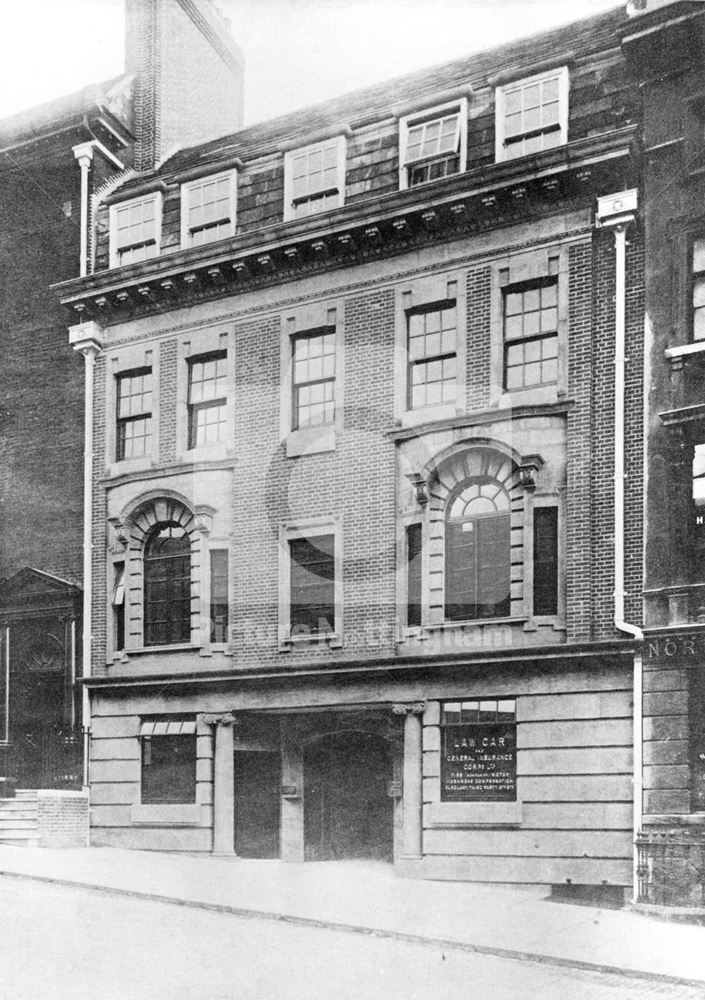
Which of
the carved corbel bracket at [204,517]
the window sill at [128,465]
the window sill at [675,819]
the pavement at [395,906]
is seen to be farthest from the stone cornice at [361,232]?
the pavement at [395,906]

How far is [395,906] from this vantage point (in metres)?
13.1

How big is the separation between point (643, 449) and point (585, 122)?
436cm

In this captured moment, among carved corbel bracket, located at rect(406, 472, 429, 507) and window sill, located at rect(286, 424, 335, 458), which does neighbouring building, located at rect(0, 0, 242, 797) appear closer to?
window sill, located at rect(286, 424, 335, 458)

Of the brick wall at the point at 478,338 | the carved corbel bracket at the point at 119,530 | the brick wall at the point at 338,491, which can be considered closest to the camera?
the brick wall at the point at 478,338

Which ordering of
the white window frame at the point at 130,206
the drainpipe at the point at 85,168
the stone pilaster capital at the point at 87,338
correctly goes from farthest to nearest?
1. the drainpipe at the point at 85,168
2. the white window frame at the point at 130,206
3. the stone pilaster capital at the point at 87,338

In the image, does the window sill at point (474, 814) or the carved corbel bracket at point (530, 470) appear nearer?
the window sill at point (474, 814)

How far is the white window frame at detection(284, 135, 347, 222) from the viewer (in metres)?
16.5

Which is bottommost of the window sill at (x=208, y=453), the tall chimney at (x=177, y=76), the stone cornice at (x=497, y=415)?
the window sill at (x=208, y=453)

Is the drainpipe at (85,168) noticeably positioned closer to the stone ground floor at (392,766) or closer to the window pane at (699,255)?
the stone ground floor at (392,766)

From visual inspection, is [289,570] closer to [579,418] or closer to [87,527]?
[87,527]

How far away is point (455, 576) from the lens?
48.9 ft

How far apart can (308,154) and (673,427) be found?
681 centimetres

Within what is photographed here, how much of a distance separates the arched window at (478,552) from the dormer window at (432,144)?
445cm

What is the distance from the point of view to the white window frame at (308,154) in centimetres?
1653
